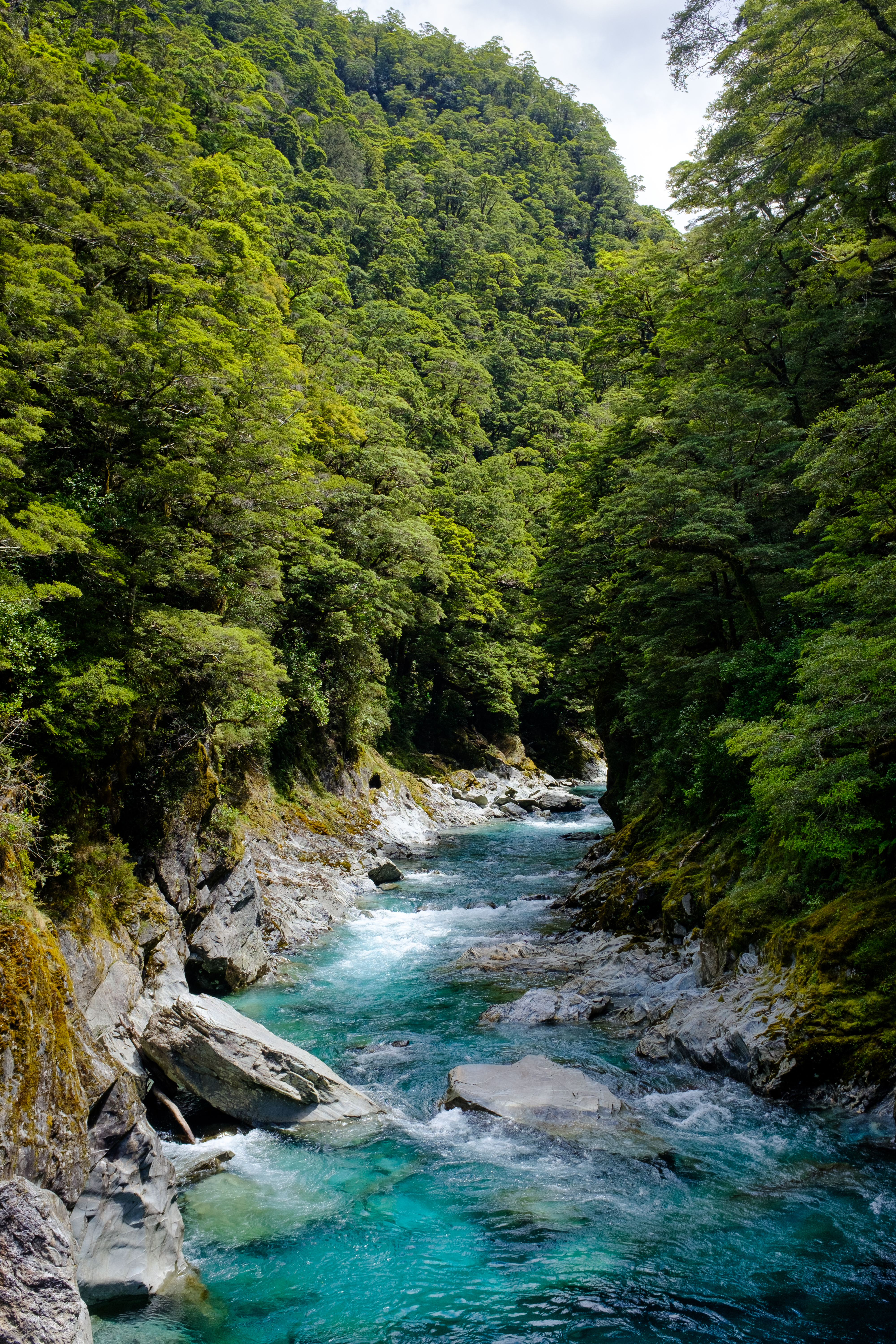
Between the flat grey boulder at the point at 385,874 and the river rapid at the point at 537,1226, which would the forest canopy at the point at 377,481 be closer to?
the river rapid at the point at 537,1226

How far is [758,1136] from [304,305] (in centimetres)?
3226

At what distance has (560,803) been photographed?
111ft

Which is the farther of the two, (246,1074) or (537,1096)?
(537,1096)

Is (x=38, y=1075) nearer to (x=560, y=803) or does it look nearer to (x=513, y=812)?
(x=513, y=812)

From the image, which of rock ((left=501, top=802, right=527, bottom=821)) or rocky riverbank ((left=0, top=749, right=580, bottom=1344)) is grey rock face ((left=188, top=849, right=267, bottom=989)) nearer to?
rocky riverbank ((left=0, top=749, right=580, bottom=1344))

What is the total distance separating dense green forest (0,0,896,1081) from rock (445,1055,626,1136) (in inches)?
125

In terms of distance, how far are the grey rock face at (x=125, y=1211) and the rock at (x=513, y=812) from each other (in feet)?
82.5

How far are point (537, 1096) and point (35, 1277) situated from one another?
18.0ft

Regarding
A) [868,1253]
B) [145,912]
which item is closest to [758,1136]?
[868,1253]

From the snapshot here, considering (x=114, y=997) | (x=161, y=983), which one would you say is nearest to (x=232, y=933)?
(x=161, y=983)

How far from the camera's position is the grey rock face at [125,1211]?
5.58 m

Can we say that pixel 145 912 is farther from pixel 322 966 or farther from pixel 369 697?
pixel 369 697

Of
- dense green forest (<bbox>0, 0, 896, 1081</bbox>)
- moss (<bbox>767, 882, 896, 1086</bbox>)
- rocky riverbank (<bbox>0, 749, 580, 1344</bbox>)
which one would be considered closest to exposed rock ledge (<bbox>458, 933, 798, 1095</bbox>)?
moss (<bbox>767, 882, 896, 1086</bbox>)

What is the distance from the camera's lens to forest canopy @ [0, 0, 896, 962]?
8469mm
